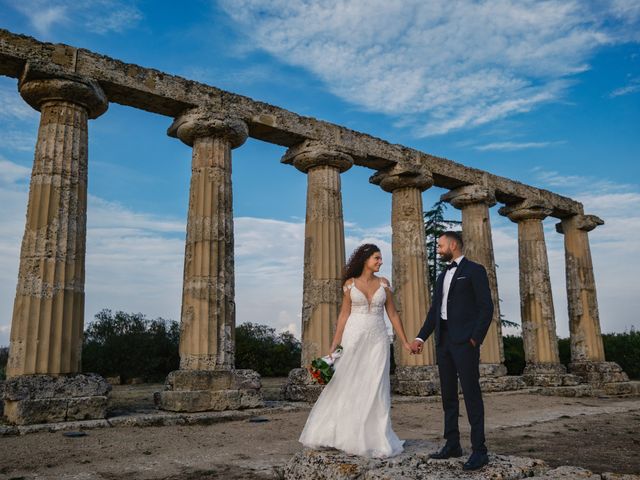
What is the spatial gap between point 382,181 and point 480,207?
11.7 feet

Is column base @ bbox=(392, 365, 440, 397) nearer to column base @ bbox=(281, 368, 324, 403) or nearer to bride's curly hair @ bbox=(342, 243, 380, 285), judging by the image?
column base @ bbox=(281, 368, 324, 403)

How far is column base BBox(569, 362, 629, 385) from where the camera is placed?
18281 mm

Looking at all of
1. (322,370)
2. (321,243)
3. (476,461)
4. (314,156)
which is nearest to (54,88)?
(314,156)

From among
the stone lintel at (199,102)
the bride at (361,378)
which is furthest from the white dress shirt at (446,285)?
the stone lintel at (199,102)

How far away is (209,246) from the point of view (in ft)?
36.3

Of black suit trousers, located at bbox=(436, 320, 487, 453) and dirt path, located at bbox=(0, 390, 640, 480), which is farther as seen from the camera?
dirt path, located at bbox=(0, 390, 640, 480)

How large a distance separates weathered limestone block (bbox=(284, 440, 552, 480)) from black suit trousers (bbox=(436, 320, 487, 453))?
25 cm

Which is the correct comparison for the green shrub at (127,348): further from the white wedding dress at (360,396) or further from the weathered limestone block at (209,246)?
the white wedding dress at (360,396)

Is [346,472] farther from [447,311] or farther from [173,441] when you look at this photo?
[173,441]

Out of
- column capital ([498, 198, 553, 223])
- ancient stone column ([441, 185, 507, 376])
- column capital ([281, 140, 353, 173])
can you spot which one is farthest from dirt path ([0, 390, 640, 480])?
column capital ([498, 198, 553, 223])

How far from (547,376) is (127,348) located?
48.7ft

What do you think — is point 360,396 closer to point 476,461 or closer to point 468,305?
point 476,461

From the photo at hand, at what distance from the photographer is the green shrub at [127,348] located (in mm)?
20547

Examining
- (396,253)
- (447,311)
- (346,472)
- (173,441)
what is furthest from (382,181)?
(346,472)
